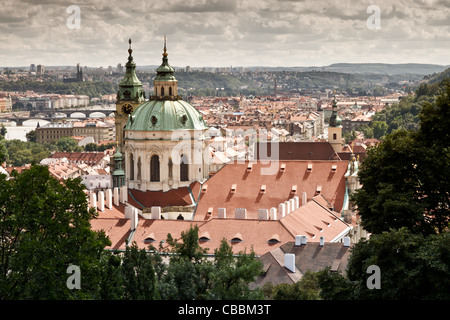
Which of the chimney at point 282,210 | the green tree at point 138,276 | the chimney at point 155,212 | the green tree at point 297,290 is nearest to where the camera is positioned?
the green tree at point 138,276

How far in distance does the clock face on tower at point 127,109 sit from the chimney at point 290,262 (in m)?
31.3

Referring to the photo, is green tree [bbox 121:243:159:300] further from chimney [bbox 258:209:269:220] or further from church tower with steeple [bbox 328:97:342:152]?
church tower with steeple [bbox 328:97:342:152]

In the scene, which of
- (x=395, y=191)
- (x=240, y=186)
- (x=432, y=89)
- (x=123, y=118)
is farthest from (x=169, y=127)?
(x=432, y=89)

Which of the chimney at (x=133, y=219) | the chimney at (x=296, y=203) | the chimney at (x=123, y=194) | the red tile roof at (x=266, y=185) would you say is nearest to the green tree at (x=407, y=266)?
the chimney at (x=133, y=219)

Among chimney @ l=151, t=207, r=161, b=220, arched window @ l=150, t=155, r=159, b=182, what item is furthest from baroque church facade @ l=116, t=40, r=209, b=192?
chimney @ l=151, t=207, r=161, b=220

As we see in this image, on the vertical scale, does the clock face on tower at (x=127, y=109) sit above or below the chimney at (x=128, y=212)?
above

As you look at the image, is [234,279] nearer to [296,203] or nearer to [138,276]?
[138,276]

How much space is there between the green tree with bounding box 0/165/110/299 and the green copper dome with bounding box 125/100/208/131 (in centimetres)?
3149

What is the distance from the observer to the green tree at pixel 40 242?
2628cm

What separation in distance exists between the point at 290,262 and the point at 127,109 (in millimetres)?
31868

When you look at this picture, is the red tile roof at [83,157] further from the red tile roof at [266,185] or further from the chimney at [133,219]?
the chimney at [133,219]

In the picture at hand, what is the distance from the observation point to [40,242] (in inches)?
1067
